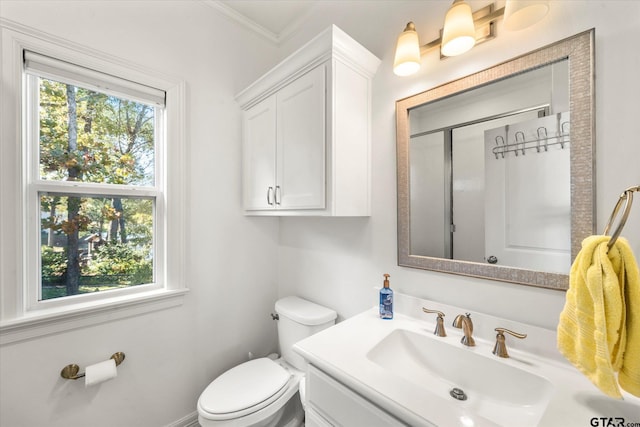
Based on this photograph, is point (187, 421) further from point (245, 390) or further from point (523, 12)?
point (523, 12)

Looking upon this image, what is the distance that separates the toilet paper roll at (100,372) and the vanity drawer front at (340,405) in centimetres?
99

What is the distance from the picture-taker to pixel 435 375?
3.12 feet

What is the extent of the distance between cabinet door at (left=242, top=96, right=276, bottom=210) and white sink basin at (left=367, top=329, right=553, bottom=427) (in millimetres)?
962

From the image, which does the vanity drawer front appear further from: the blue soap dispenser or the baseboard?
the baseboard

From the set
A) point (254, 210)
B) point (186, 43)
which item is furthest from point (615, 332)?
point (186, 43)

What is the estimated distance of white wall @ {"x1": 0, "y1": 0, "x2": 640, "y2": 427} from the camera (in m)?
0.78

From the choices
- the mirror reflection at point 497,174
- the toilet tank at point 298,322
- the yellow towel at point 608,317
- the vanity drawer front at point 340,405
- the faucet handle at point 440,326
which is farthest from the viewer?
the toilet tank at point 298,322

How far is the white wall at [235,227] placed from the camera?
2.57 feet

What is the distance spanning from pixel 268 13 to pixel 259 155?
99 centimetres

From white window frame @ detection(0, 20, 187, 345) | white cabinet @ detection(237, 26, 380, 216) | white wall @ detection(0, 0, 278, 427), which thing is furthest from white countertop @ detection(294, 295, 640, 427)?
white window frame @ detection(0, 20, 187, 345)

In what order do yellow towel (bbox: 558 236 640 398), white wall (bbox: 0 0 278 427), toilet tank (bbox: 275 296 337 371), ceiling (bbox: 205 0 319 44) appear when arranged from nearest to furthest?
yellow towel (bbox: 558 236 640 398) → white wall (bbox: 0 0 278 427) → toilet tank (bbox: 275 296 337 371) → ceiling (bbox: 205 0 319 44)

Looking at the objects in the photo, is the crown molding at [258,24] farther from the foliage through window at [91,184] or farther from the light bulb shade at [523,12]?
the light bulb shade at [523,12]

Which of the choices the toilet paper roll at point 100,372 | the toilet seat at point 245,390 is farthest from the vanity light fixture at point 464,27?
the toilet paper roll at point 100,372

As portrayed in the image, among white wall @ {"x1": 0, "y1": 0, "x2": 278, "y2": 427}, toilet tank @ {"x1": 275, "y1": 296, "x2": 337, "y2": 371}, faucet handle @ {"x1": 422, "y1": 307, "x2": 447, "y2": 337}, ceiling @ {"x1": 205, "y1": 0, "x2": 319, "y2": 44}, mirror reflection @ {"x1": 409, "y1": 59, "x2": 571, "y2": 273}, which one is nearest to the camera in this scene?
mirror reflection @ {"x1": 409, "y1": 59, "x2": 571, "y2": 273}
